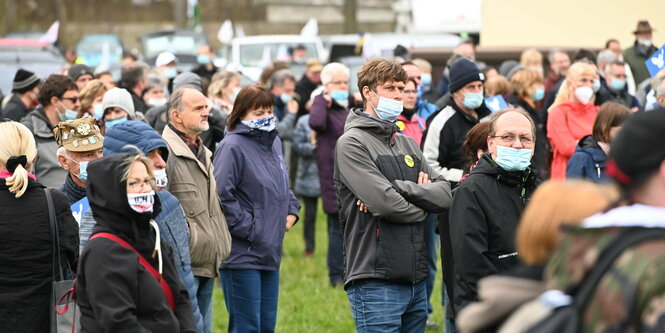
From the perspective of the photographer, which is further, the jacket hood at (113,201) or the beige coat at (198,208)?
the beige coat at (198,208)

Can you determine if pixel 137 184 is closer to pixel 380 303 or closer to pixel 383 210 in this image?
pixel 383 210

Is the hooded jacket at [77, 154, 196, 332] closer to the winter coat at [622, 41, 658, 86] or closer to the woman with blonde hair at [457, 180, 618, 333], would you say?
the woman with blonde hair at [457, 180, 618, 333]

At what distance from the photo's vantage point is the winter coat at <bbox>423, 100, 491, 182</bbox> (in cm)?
845

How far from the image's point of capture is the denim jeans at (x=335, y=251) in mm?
10688

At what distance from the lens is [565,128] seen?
9.66m

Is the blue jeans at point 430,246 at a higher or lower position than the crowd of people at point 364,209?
lower

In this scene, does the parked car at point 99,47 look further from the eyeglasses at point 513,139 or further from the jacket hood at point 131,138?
the eyeglasses at point 513,139

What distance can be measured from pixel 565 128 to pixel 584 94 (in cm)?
36

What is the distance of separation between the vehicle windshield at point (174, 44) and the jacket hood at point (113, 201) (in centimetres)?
2268

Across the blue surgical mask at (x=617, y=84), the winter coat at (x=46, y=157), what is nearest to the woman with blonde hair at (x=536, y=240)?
the winter coat at (x=46, y=157)

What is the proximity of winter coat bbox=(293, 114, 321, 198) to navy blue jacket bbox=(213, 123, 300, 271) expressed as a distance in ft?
16.0

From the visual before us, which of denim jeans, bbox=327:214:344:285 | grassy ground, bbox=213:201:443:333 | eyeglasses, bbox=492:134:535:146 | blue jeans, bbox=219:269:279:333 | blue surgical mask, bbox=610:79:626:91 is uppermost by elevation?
eyeglasses, bbox=492:134:535:146

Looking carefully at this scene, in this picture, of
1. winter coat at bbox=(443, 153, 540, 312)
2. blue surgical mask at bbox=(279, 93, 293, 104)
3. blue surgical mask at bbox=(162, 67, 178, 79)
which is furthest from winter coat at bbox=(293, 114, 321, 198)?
winter coat at bbox=(443, 153, 540, 312)

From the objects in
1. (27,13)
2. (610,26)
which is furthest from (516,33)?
(27,13)
